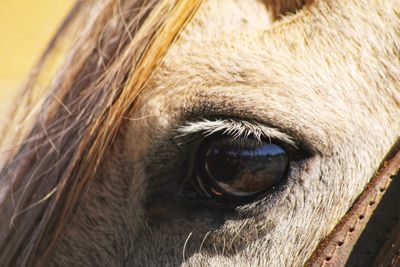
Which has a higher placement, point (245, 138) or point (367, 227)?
point (245, 138)

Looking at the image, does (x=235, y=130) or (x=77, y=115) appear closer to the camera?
(x=235, y=130)

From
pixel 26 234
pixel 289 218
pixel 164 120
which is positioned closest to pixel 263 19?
pixel 164 120

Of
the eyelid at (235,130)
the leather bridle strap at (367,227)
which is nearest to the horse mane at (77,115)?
the eyelid at (235,130)

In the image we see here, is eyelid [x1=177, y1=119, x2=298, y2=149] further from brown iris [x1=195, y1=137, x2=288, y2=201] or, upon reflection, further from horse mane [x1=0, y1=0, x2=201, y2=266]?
horse mane [x1=0, y1=0, x2=201, y2=266]

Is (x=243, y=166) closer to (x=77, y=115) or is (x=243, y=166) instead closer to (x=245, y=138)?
(x=245, y=138)

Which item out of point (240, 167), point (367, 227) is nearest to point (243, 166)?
point (240, 167)

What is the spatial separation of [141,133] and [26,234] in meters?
0.32

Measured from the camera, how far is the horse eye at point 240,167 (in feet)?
3.80

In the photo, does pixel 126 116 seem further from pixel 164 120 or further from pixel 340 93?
pixel 340 93

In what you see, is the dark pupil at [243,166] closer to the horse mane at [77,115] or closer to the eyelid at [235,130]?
the eyelid at [235,130]

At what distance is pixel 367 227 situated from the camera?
1129 mm

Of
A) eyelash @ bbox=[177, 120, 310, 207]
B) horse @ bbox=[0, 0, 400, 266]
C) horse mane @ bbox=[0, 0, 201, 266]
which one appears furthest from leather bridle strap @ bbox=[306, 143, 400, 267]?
horse mane @ bbox=[0, 0, 201, 266]

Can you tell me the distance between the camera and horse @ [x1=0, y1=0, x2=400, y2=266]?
44.9 inches

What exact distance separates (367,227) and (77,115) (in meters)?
0.58
